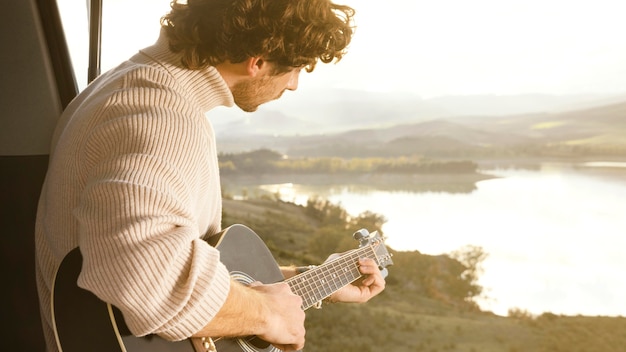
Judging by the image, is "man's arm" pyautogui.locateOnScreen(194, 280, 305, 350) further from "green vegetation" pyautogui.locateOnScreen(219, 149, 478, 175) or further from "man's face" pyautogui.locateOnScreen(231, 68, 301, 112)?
"green vegetation" pyautogui.locateOnScreen(219, 149, 478, 175)

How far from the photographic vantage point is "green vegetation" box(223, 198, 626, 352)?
2.55m

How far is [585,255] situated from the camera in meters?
2.32

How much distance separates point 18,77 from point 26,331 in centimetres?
100

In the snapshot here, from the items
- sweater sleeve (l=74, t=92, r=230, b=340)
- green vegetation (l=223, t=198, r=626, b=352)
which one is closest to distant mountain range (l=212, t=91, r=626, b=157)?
green vegetation (l=223, t=198, r=626, b=352)

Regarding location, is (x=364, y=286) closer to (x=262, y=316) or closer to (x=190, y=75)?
(x=262, y=316)

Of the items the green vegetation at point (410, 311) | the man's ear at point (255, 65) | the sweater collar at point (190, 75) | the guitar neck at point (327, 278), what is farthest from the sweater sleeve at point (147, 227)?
the green vegetation at point (410, 311)

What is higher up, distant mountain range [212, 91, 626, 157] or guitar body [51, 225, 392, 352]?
distant mountain range [212, 91, 626, 157]

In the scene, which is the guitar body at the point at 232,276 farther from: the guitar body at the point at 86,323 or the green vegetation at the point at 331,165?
the green vegetation at the point at 331,165

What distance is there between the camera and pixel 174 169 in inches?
38.0

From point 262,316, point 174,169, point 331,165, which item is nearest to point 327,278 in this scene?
point 262,316

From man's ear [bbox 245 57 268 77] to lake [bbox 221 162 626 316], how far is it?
1.45 m

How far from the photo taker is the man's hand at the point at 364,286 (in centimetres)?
169

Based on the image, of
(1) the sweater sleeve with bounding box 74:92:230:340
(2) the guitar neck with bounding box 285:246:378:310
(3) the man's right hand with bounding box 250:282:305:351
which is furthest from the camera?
(2) the guitar neck with bounding box 285:246:378:310

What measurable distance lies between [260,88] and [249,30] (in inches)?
7.5
